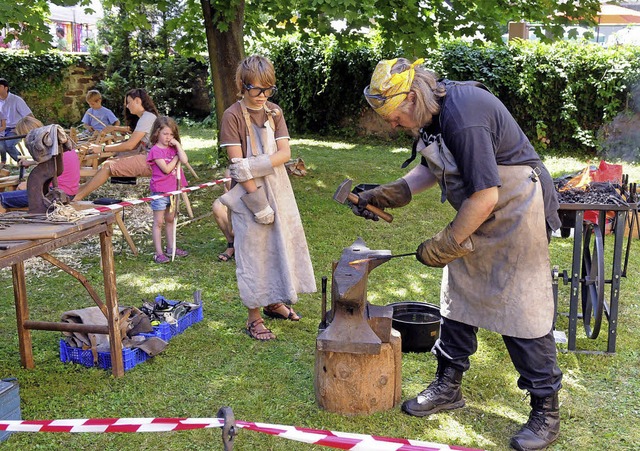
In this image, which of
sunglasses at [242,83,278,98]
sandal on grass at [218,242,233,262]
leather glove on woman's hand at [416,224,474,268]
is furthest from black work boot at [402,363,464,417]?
sandal on grass at [218,242,233,262]

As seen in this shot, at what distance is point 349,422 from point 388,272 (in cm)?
278

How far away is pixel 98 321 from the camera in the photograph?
4.42 meters

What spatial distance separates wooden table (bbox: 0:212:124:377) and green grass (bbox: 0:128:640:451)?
236 mm

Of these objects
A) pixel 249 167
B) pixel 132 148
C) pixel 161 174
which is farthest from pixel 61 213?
pixel 132 148

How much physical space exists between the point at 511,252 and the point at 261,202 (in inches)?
68.2

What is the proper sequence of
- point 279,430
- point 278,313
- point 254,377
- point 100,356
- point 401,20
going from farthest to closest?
point 401,20
point 278,313
point 100,356
point 254,377
point 279,430

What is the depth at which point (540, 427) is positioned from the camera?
3250mm

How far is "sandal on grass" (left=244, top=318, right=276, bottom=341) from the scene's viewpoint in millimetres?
4580

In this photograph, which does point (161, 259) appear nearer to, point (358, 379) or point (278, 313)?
point (278, 313)

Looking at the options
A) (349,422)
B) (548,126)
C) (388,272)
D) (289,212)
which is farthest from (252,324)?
(548,126)

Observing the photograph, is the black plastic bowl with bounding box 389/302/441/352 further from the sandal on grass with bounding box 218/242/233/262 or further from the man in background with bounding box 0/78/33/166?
the man in background with bounding box 0/78/33/166

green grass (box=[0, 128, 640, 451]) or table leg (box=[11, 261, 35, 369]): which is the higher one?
table leg (box=[11, 261, 35, 369])

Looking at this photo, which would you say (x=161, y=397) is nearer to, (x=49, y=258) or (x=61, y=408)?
(x=61, y=408)

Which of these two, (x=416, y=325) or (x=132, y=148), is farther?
(x=132, y=148)
